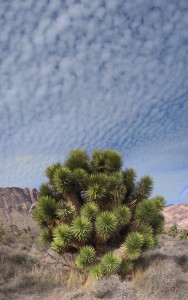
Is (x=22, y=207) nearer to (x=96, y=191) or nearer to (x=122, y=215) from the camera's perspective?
(x=96, y=191)

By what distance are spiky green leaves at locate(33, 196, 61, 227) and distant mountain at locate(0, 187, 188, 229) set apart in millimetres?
70954

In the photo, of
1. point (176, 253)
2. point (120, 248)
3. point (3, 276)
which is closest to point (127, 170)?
point (120, 248)

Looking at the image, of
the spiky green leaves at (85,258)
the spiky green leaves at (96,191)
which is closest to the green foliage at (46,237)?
the spiky green leaves at (85,258)

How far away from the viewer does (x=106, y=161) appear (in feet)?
40.2

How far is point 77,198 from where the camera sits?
11922 mm

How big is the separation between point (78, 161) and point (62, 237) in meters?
2.58

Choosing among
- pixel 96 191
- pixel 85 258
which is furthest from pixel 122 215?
pixel 85 258

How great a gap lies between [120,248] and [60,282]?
196cm

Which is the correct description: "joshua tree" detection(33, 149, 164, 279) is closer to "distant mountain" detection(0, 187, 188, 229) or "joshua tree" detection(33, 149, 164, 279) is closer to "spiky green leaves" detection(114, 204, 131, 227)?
"spiky green leaves" detection(114, 204, 131, 227)

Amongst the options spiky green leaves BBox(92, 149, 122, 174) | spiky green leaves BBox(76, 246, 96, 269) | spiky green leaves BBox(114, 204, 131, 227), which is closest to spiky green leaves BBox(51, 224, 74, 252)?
spiky green leaves BBox(76, 246, 96, 269)

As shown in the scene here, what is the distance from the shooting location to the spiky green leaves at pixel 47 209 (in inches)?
446

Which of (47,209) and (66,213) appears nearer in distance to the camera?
(66,213)

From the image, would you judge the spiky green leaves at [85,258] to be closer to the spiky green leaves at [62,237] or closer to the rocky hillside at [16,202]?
the spiky green leaves at [62,237]

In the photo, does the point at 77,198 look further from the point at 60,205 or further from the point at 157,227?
the point at 157,227
